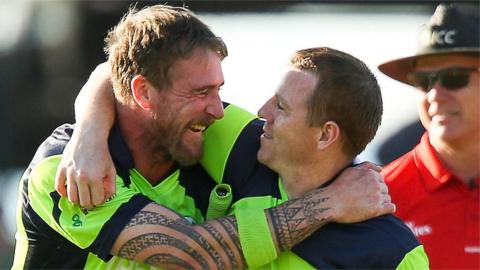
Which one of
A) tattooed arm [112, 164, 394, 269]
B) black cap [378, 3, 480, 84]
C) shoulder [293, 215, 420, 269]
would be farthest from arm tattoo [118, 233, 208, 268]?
black cap [378, 3, 480, 84]

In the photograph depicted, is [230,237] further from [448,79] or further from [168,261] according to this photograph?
[448,79]

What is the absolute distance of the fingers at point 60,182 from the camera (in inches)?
153

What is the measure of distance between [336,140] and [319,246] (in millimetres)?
339

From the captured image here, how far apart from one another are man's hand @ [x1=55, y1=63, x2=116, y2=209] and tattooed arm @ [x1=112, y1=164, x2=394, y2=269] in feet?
0.46

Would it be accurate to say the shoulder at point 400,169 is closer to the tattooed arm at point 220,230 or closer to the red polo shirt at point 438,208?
the red polo shirt at point 438,208

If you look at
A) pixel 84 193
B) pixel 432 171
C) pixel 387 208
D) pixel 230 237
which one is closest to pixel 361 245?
pixel 387 208

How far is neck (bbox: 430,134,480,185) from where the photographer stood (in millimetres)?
4375

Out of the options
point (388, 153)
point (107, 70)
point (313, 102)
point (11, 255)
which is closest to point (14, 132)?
point (11, 255)

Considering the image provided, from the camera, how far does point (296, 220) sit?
3.88 metres

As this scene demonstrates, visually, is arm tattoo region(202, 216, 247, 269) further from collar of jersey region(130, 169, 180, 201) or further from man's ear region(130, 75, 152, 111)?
man's ear region(130, 75, 152, 111)

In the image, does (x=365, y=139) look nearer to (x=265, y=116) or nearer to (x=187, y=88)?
(x=265, y=116)

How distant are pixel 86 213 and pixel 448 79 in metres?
1.30

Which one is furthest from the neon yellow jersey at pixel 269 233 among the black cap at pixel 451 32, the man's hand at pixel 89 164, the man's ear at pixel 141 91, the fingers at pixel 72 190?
the black cap at pixel 451 32

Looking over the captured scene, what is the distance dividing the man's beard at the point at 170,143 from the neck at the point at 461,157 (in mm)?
875
